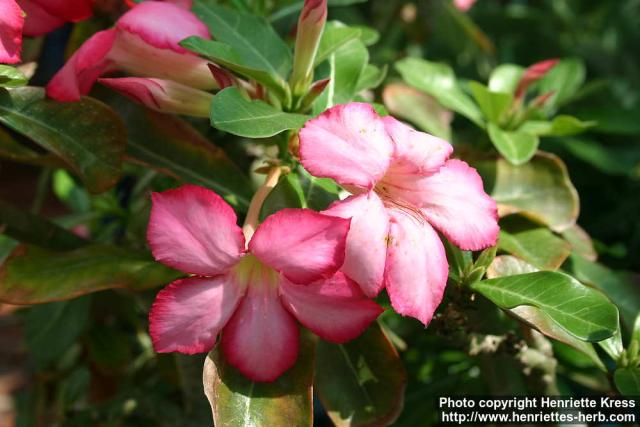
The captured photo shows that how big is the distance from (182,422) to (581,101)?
0.88 m

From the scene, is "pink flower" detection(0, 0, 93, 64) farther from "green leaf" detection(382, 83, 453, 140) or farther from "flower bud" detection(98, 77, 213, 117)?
"green leaf" detection(382, 83, 453, 140)

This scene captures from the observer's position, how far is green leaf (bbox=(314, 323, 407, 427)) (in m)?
0.66

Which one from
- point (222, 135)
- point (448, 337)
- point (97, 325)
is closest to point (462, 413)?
point (448, 337)

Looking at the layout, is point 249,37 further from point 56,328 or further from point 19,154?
point 56,328

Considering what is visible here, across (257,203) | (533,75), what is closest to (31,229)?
(257,203)

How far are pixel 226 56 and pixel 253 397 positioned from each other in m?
0.31

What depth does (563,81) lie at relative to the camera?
1.07 m

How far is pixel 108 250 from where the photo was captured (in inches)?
28.0

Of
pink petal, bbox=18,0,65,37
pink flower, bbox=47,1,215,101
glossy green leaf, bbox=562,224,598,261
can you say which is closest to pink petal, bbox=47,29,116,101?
pink flower, bbox=47,1,215,101

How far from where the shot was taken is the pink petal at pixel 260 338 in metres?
0.58

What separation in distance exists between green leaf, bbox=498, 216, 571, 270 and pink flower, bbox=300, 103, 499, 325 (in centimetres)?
13

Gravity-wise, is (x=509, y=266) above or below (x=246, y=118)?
below

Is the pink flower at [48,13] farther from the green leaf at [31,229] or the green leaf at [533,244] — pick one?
the green leaf at [533,244]

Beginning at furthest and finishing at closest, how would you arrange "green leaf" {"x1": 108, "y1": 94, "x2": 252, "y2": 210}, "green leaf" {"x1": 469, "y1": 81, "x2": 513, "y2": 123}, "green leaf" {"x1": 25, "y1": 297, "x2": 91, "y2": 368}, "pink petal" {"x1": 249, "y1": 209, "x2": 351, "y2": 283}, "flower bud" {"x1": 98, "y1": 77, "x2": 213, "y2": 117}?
"green leaf" {"x1": 25, "y1": 297, "x2": 91, "y2": 368} → "green leaf" {"x1": 469, "y1": 81, "x2": 513, "y2": 123} → "green leaf" {"x1": 108, "y1": 94, "x2": 252, "y2": 210} → "flower bud" {"x1": 98, "y1": 77, "x2": 213, "y2": 117} → "pink petal" {"x1": 249, "y1": 209, "x2": 351, "y2": 283}
